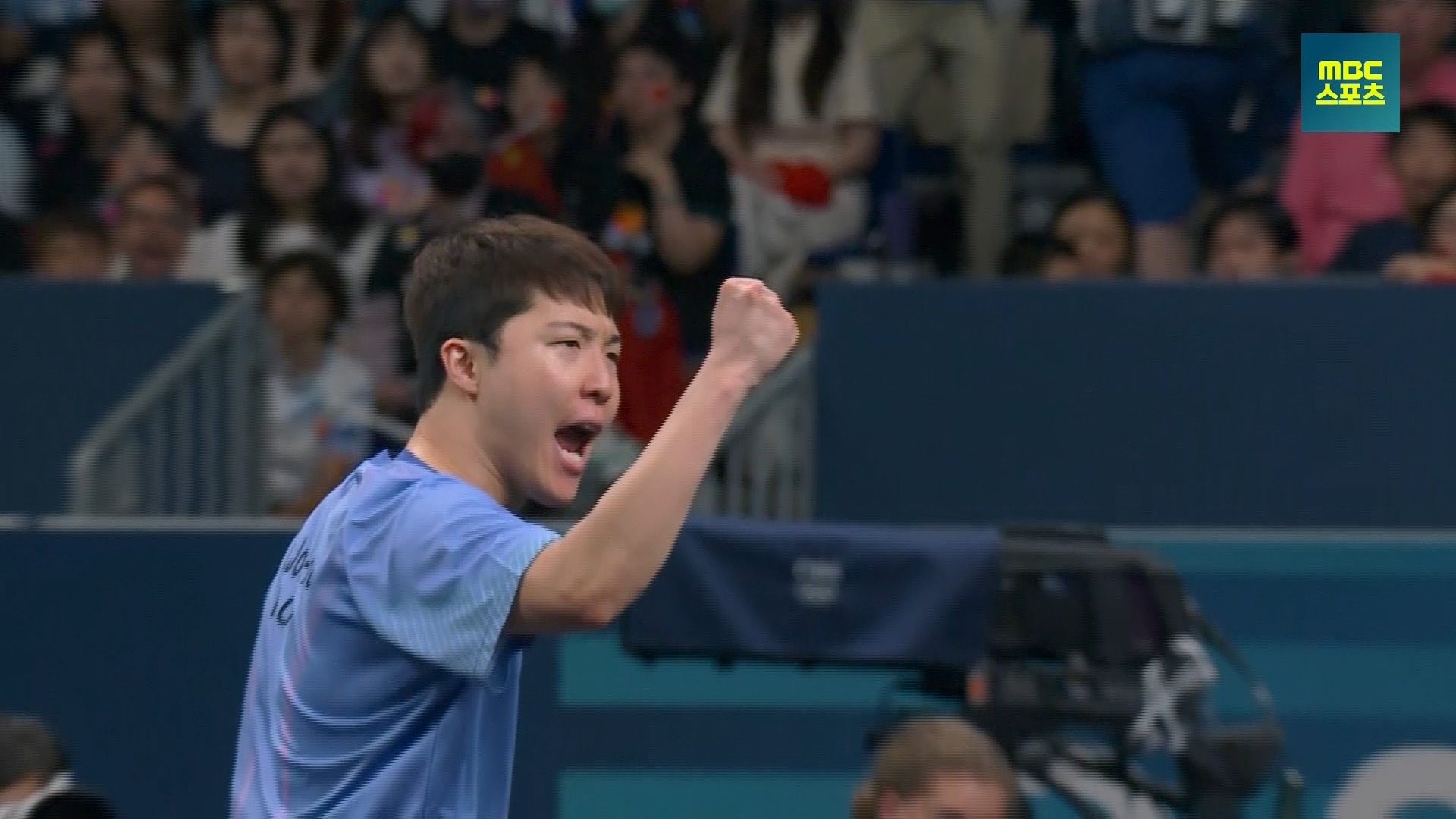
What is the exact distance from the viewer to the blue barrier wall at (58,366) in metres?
7.19

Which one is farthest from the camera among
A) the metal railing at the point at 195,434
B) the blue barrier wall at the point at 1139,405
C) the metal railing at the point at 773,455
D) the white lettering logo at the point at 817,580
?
the metal railing at the point at 195,434

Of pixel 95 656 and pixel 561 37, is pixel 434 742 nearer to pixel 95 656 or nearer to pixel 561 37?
pixel 95 656

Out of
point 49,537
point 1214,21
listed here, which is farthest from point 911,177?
point 49,537

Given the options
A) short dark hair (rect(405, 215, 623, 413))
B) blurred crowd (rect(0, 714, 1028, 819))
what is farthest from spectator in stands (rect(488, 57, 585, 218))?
short dark hair (rect(405, 215, 623, 413))

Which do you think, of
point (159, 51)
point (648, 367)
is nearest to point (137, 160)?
point (159, 51)

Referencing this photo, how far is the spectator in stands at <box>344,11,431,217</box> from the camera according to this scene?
8.28 m

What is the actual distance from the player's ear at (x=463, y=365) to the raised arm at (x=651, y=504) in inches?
10.5

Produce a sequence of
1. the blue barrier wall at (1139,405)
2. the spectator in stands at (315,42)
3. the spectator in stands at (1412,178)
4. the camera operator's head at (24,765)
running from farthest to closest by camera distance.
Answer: the spectator in stands at (315,42) < the spectator in stands at (1412,178) < the blue barrier wall at (1139,405) < the camera operator's head at (24,765)

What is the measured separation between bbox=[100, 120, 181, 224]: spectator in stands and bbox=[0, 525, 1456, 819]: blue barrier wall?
2.37 metres

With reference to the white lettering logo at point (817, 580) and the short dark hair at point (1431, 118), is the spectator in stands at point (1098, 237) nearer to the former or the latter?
the short dark hair at point (1431, 118)

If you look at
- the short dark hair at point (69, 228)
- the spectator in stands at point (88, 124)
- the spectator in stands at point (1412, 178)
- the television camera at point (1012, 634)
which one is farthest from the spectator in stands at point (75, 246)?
the spectator in stands at point (1412, 178)

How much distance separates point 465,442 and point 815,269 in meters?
5.31

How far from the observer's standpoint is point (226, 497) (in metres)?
7.06

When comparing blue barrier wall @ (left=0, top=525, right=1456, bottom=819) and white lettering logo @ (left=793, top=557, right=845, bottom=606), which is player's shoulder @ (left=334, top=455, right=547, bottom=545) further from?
blue barrier wall @ (left=0, top=525, right=1456, bottom=819)
